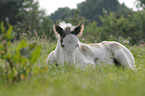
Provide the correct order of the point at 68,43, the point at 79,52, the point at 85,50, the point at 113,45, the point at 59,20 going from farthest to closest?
the point at 59,20, the point at 113,45, the point at 85,50, the point at 79,52, the point at 68,43

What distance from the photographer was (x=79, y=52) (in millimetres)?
6230

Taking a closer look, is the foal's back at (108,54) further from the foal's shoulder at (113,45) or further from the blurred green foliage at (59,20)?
the blurred green foliage at (59,20)

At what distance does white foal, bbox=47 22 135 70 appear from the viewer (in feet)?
17.3

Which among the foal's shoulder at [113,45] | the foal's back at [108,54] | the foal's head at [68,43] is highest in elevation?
the foal's head at [68,43]

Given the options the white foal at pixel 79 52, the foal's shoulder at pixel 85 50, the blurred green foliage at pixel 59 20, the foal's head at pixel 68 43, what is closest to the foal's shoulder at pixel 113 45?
the white foal at pixel 79 52

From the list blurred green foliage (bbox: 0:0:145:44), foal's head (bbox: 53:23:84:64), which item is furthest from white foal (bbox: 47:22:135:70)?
blurred green foliage (bbox: 0:0:145:44)

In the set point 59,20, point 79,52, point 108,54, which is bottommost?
point 108,54

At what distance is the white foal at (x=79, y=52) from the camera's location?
526cm

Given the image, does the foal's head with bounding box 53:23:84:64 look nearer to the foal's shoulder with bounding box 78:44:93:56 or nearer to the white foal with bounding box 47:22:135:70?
the white foal with bounding box 47:22:135:70

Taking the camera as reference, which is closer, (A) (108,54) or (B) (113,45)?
(A) (108,54)

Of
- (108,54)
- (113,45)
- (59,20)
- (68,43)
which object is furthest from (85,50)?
(59,20)

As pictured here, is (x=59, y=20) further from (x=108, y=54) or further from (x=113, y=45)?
(x=108, y=54)

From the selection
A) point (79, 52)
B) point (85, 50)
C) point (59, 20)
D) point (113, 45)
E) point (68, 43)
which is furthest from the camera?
point (59, 20)

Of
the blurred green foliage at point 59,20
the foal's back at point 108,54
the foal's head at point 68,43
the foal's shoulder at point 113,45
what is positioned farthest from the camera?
the blurred green foliage at point 59,20
